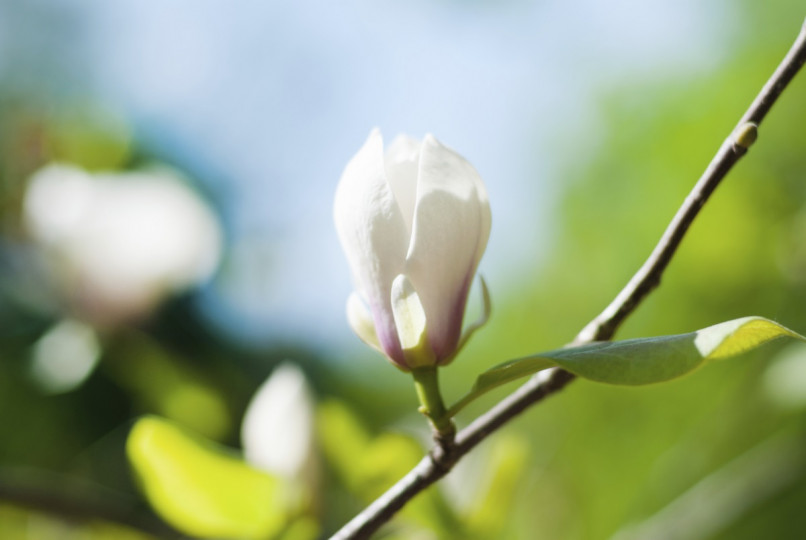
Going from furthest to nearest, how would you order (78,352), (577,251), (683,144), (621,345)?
(577,251) < (683,144) < (78,352) < (621,345)

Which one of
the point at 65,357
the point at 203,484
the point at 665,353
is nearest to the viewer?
the point at 665,353

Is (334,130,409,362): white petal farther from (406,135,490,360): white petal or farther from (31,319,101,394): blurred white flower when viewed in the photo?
(31,319,101,394): blurred white flower

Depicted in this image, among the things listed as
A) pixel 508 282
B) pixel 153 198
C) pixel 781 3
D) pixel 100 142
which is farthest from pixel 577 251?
pixel 100 142

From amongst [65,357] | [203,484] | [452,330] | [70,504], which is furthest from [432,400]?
[65,357]

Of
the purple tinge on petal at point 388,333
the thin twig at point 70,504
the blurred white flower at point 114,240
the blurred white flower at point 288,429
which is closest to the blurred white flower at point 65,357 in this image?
the blurred white flower at point 114,240

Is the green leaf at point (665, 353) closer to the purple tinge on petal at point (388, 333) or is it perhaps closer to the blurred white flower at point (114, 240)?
the purple tinge on petal at point (388, 333)

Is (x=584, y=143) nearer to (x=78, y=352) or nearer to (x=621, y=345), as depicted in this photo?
(x=78, y=352)

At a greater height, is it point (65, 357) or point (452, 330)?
point (452, 330)

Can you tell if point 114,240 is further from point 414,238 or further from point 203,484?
point 414,238
